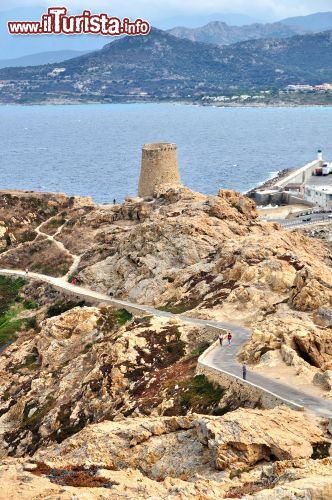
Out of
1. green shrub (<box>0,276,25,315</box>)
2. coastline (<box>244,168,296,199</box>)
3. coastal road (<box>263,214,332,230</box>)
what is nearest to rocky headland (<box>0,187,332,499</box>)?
green shrub (<box>0,276,25,315</box>)

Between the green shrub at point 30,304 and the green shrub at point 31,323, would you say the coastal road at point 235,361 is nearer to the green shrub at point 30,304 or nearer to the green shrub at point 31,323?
the green shrub at point 31,323

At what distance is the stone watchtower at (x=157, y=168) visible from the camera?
8181cm

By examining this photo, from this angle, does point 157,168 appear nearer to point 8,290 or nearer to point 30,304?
point 8,290

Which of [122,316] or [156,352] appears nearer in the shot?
[156,352]

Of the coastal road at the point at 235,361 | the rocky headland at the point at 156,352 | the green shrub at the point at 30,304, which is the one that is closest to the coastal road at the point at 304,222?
the rocky headland at the point at 156,352

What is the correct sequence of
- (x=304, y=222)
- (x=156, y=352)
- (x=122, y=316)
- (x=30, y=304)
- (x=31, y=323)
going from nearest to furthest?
1. (x=156, y=352)
2. (x=122, y=316)
3. (x=31, y=323)
4. (x=30, y=304)
5. (x=304, y=222)

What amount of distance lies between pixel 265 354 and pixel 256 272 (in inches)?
547

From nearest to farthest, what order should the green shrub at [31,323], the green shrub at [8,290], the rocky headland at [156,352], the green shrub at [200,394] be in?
1. the rocky headland at [156,352]
2. the green shrub at [200,394]
3. the green shrub at [31,323]
4. the green shrub at [8,290]

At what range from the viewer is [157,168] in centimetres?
8238

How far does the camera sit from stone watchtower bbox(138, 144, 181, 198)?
268 ft

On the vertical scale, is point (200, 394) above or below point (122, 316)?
above

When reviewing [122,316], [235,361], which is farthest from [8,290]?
[235,361]

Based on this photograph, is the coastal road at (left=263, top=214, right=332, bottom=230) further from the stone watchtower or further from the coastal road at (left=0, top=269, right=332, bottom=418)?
the coastal road at (left=0, top=269, right=332, bottom=418)

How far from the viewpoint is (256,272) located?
50312 millimetres
